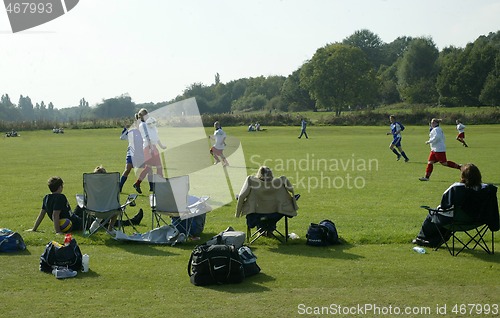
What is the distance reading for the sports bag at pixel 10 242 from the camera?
9.56m

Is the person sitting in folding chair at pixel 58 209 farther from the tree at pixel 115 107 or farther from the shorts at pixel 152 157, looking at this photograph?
the tree at pixel 115 107

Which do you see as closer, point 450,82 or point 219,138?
point 219,138

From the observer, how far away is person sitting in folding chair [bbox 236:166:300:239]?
1035cm

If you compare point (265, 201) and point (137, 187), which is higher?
point (265, 201)

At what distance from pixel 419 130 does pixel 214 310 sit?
202ft

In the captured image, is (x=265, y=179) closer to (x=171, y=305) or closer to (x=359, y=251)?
(x=359, y=251)

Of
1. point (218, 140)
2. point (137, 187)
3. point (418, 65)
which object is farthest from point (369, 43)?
point (137, 187)

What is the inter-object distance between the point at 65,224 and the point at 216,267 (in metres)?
4.28

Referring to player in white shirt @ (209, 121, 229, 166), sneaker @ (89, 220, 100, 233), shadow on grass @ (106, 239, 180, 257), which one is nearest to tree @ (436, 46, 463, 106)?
player in white shirt @ (209, 121, 229, 166)

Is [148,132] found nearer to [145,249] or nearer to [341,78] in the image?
[145,249]

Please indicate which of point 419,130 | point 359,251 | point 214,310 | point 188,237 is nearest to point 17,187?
point 188,237

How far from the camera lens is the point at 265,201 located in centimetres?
1039

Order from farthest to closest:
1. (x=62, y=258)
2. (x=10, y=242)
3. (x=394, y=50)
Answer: (x=394, y=50) < (x=10, y=242) < (x=62, y=258)

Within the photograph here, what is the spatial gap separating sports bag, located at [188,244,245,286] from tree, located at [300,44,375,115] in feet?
350
